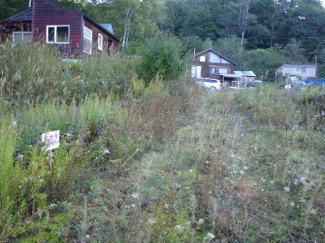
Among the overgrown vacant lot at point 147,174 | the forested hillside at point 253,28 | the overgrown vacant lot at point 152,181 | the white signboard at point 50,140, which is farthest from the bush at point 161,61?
the forested hillside at point 253,28

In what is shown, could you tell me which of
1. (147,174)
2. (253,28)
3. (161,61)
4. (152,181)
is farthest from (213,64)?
(152,181)

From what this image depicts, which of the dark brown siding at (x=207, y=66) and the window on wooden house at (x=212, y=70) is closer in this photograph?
the dark brown siding at (x=207, y=66)

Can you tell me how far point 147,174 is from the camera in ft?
10.1

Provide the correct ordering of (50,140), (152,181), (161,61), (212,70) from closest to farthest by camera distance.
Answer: (50,140) → (152,181) → (161,61) → (212,70)

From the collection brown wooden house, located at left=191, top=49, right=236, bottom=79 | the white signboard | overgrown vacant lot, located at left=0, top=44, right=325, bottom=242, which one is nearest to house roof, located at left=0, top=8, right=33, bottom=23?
overgrown vacant lot, located at left=0, top=44, right=325, bottom=242

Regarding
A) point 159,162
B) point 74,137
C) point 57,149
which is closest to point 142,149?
point 159,162

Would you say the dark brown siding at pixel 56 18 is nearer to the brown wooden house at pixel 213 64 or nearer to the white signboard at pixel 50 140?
the white signboard at pixel 50 140

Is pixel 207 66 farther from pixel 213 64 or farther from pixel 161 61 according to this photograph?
pixel 161 61

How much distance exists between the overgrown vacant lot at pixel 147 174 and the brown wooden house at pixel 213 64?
36210mm

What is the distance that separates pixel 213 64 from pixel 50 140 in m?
40.5

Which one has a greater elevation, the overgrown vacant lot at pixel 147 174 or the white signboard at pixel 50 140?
the white signboard at pixel 50 140

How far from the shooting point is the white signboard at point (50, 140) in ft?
7.61

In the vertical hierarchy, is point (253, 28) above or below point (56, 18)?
above

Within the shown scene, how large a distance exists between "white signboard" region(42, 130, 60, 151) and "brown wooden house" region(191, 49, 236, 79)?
39038 mm
